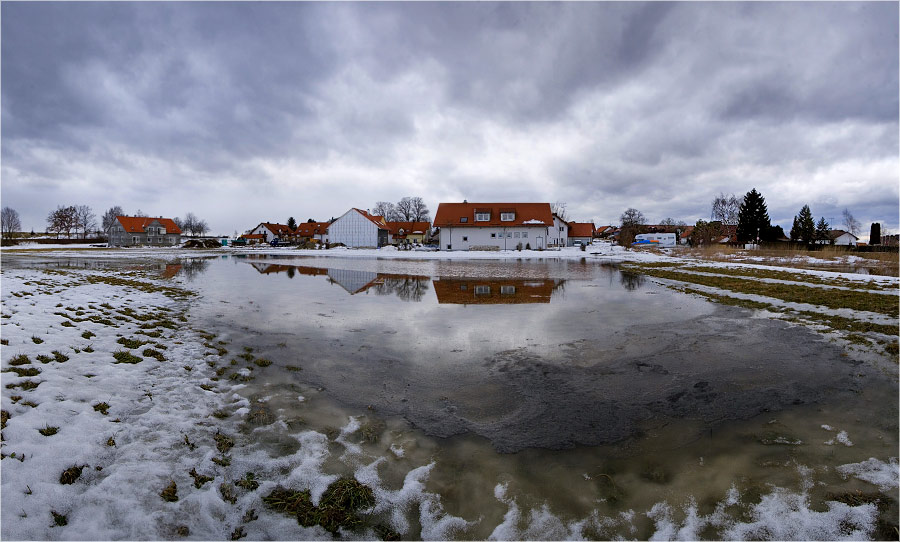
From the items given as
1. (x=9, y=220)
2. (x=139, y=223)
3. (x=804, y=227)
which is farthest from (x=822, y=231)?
(x=9, y=220)

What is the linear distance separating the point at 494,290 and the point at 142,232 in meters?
101

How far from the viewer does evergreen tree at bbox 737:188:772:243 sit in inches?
2827

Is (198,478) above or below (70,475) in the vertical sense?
below

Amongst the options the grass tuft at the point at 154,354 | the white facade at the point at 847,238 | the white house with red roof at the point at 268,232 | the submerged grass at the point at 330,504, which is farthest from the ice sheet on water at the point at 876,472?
the white house with red roof at the point at 268,232

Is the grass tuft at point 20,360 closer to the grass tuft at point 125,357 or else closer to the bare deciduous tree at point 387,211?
the grass tuft at point 125,357

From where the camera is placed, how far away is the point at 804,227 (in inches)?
3027

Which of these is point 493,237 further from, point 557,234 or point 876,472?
point 876,472

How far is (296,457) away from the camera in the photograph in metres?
4.14

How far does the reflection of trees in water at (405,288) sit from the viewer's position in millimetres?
15162

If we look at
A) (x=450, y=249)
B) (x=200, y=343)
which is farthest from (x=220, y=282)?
(x=450, y=249)

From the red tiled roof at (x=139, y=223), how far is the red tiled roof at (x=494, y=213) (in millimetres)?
Result: 71930

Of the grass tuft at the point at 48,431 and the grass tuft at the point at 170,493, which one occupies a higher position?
the grass tuft at the point at 48,431

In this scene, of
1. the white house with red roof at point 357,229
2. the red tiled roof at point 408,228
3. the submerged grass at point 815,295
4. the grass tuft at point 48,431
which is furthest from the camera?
the red tiled roof at point 408,228

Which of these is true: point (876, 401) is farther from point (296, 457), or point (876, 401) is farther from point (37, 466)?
point (37, 466)
